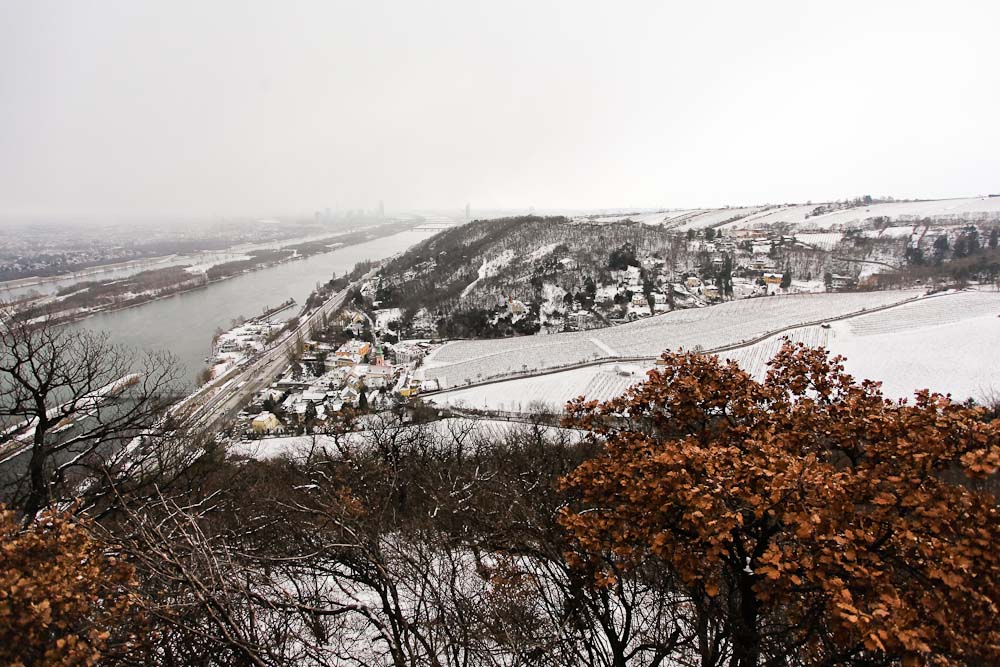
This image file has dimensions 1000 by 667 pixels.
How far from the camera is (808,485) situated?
2.47 meters

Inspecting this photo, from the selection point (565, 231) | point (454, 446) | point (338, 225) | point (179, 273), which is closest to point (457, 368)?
point (454, 446)

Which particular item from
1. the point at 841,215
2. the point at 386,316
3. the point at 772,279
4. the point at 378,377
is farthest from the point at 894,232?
the point at 378,377

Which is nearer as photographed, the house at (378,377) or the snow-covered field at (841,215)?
the house at (378,377)

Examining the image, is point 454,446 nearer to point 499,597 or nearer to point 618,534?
point 499,597

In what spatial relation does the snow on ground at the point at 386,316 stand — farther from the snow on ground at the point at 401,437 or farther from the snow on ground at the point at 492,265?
the snow on ground at the point at 401,437

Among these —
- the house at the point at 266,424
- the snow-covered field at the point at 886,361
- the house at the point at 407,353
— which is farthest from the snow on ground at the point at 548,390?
the house at the point at 266,424

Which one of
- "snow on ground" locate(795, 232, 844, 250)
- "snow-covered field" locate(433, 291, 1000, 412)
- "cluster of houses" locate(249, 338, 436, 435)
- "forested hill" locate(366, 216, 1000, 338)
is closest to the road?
"cluster of houses" locate(249, 338, 436, 435)

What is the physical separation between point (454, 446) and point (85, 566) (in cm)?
1461

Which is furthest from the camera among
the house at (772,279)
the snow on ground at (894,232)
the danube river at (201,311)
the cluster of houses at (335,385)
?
the snow on ground at (894,232)

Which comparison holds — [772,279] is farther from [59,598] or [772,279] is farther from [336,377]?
[59,598]

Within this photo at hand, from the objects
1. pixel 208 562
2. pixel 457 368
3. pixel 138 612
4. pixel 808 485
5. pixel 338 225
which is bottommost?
pixel 457 368

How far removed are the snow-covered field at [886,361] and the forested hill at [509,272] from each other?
1249cm

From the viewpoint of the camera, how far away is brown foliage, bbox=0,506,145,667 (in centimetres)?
229

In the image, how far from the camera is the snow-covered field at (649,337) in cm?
3142
